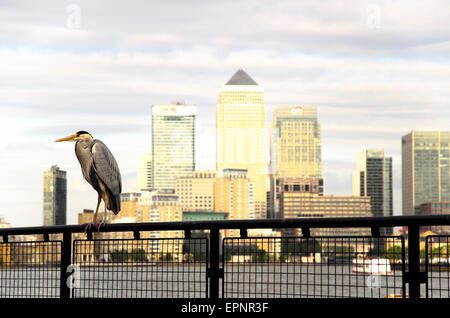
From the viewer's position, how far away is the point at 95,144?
6.74 meters

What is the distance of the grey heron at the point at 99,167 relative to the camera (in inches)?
262

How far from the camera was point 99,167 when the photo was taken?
6637mm

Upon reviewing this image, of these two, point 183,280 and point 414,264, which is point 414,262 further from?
point 183,280

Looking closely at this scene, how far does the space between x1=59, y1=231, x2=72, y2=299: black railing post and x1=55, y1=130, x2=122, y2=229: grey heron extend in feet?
2.97

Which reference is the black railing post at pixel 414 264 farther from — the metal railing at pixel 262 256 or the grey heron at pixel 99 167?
the grey heron at pixel 99 167

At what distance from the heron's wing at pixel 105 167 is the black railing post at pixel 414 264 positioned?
309 centimetres

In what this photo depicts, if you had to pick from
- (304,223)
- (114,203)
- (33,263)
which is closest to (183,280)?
(304,223)

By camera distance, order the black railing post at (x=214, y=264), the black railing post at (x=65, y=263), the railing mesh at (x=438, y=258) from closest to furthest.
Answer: the railing mesh at (x=438, y=258) < the black railing post at (x=214, y=264) < the black railing post at (x=65, y=263)

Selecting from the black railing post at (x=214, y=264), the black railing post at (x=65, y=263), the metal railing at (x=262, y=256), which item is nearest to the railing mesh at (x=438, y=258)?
the metal railing at (x=262, y=256)

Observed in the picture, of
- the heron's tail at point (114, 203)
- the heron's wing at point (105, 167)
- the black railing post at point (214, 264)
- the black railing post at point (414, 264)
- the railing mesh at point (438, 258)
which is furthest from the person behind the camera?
the heron's tail at point (114, 203)

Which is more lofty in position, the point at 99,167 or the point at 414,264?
the point at 99,167

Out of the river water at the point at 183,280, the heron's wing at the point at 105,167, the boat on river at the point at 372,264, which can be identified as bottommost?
the river water at the point at 183,280

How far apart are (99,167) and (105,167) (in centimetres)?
6

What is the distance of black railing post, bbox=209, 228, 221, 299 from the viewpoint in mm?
4891
